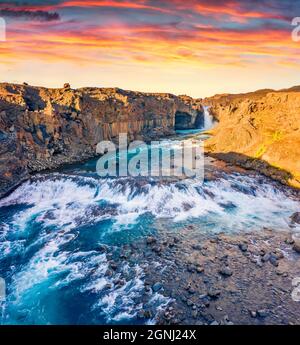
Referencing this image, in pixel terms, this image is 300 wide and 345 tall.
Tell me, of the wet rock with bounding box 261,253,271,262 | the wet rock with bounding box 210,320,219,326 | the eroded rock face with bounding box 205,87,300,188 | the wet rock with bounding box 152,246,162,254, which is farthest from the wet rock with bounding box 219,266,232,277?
the eroded rock face with bounding box 205,87,300,188

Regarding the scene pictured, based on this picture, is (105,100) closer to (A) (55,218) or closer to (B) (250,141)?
(B) (250,141)

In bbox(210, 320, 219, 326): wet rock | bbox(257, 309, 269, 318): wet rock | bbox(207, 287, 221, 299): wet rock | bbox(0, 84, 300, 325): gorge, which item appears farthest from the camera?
bbox(207, 287, 221, 299): wet rock

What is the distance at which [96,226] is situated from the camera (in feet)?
60.8

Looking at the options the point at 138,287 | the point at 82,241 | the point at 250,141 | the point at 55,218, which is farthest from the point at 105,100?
the point at 138,287

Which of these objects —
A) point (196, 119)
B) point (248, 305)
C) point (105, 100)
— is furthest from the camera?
point (196, 119)

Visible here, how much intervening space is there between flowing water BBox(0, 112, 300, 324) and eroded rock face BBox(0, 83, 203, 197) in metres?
2.81

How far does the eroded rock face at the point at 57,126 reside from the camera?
1058 inches

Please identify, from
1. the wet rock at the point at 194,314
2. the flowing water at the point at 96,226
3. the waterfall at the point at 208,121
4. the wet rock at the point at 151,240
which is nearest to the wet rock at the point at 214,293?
the wet rock at the point at 194,314

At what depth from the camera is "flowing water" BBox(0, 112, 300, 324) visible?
12016 millimetres

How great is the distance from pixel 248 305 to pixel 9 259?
11.3 m

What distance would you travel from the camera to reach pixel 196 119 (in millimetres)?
67688

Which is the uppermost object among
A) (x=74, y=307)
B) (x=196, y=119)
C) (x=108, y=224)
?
(x=196, y=119)

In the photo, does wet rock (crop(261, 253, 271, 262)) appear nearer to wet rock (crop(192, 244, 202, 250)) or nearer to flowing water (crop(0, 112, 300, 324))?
wet rock (crop(192, 244, 202, 250))

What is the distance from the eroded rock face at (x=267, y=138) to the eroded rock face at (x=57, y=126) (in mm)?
13586
